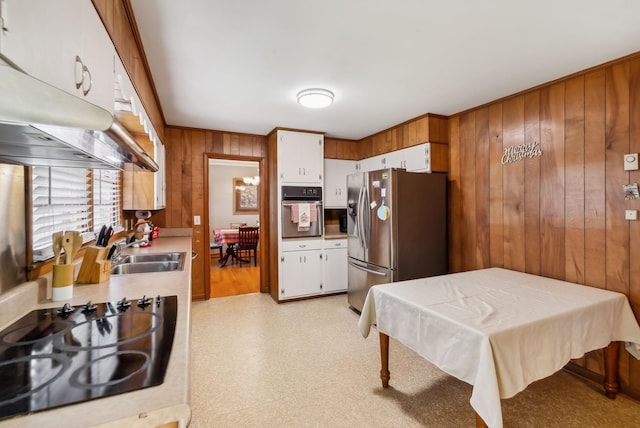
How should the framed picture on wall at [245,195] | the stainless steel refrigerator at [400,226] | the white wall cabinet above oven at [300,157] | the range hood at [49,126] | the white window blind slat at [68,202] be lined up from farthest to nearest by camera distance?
the framed picture on wall at [245,195], the white wall cabinet above oven at [300,157], the stainless steel refrigerator at [400,226], the white window blind slat at [68,202], the range hood at [49,126]

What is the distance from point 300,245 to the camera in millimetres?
3965

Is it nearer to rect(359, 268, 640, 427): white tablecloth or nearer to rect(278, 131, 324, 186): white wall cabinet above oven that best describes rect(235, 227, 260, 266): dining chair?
rect(278, 131, 324, 186): white wall cabinet above oven

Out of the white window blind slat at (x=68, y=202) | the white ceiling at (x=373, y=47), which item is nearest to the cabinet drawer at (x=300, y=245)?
the white ceiling at (x=373, y=47)

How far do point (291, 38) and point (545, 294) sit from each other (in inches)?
93.6

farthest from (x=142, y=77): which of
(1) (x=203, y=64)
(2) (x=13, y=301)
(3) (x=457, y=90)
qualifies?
(3) (x=457, y=90)

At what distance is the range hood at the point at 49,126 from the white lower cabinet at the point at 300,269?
287 cm

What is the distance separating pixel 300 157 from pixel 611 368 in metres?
3.54

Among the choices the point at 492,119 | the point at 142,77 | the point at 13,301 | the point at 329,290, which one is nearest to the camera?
the point at 13,301

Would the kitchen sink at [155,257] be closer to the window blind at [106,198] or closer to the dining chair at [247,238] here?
the window blind at [106,198]

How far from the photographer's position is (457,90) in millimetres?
2641

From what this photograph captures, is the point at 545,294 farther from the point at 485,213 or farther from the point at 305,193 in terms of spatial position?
the point at 305,193

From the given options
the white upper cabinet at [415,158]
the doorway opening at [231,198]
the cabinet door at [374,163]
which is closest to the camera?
the white upper cabinet at [415,158]

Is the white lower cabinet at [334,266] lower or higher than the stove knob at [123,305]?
lower

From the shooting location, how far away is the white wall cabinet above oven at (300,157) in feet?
12.6
